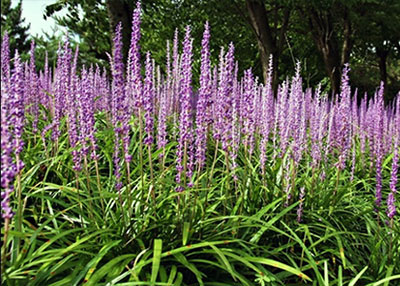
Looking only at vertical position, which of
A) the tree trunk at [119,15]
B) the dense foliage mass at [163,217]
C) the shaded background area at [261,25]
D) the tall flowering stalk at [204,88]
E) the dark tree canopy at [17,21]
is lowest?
the dense foliage mass at [163,217]

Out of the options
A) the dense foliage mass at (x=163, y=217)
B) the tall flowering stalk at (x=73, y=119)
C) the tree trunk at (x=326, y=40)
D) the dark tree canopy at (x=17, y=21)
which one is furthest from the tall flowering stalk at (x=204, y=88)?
the dark tree canopy at (x=17, y=21)

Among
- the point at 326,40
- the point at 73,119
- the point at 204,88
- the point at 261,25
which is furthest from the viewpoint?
the point at 326,40

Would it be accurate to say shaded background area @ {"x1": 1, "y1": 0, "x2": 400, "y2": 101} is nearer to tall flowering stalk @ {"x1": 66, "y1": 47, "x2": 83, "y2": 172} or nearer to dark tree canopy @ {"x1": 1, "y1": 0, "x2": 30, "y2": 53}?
tall flowering stalk @ {"x1": 66, "y1": 47, "x2": 83, "y2": 172}

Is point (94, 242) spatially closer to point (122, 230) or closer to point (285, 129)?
point (122, 230)

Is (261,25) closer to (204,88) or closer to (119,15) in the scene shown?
(119,15)

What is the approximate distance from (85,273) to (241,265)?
1.00 metres

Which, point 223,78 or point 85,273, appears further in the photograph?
point 223,78

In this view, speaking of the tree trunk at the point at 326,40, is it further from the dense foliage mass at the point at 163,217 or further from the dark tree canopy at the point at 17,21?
the dark tree canopy at the point at 17,21

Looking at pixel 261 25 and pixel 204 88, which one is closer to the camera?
pixel 204 88

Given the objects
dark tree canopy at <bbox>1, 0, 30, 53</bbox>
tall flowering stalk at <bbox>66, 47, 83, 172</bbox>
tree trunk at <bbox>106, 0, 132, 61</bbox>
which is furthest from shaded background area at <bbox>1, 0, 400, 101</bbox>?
dark tree canopy at <bbox>1, 0, 30, 53</bbox>

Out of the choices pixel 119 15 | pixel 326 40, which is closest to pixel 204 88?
pixel 119 15

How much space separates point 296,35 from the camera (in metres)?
19.6

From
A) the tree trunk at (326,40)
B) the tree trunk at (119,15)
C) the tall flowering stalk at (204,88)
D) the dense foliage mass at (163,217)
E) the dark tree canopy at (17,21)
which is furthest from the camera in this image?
the dark tree canopy at (17,21)

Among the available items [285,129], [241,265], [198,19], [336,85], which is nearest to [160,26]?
[198,19]
